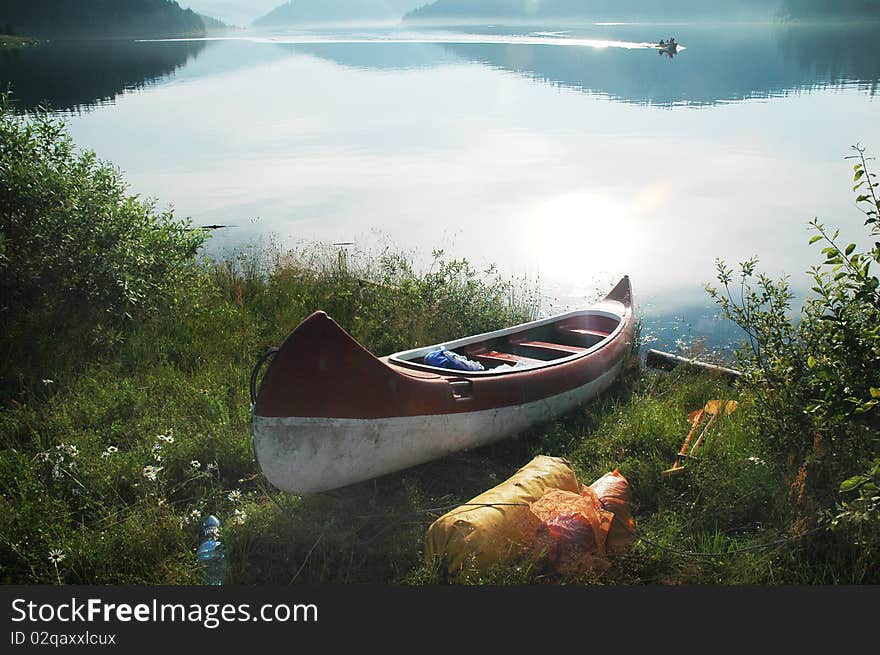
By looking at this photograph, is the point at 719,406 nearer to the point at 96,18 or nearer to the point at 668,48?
the point at 668,48

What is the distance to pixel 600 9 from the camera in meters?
145

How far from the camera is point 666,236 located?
15.9 m

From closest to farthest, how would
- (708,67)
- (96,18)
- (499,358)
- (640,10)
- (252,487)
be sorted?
(252,487), (499,358), (708,67), (96,18), (640,10)

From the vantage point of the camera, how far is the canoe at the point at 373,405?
521 centimetres

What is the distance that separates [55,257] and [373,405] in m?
4.50

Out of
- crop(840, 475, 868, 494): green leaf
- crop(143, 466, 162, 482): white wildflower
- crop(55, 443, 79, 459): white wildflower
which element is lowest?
crop(143, 466, 162, 482): white wildflower

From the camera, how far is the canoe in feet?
17.1

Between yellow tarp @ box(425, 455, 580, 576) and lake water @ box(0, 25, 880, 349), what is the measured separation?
20.2 feet

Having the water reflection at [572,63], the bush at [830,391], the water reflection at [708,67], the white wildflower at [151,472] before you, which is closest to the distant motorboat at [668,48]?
the water reflection at [572,63]

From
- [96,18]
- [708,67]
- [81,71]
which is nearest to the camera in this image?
[81,71]

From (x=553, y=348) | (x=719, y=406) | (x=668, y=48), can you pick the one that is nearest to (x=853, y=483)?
(x=719, y=406)

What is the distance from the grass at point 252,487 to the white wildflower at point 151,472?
23mm

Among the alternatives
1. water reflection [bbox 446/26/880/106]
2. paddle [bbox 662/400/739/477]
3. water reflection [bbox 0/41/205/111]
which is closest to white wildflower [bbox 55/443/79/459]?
paddle [bbox 662/400/739/477]

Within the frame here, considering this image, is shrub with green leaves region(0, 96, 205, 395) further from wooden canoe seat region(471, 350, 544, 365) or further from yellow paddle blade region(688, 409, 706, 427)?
yellow paddle blade region(688, 409, 706, 427)
